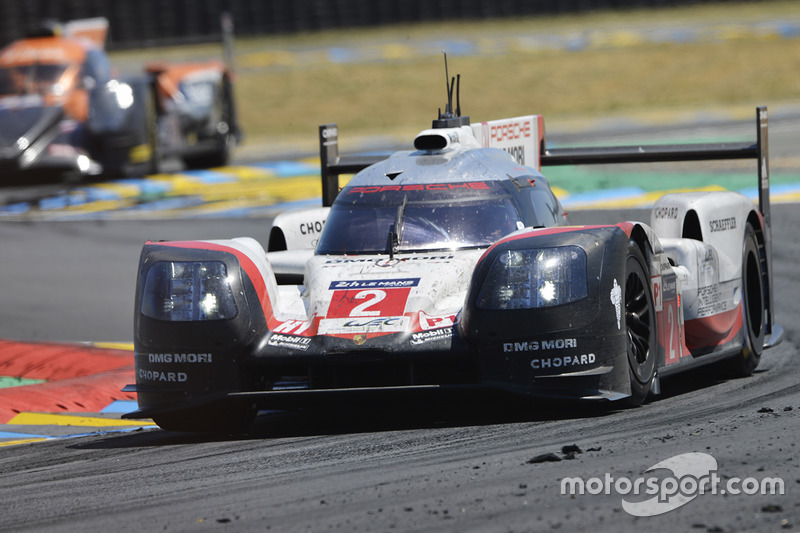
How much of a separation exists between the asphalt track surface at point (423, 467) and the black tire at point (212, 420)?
95 millimetres

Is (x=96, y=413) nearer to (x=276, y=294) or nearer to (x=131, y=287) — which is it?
(x=276, y=294)

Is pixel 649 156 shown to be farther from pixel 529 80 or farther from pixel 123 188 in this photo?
pixel 529 80

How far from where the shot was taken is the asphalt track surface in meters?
4.11

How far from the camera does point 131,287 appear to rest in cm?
1166

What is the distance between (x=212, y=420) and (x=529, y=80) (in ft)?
83.8

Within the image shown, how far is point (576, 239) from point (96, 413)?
3135 millimetres

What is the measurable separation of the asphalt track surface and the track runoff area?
859 mm

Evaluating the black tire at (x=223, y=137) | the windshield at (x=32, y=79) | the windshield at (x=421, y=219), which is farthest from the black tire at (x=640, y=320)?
the black tire at (x=223, y=137)

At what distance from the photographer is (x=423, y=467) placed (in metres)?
4.91

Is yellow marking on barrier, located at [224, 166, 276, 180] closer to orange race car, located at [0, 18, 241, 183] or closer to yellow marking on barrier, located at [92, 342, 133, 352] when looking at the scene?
orange race car, located at [0, 18, 241, 183]

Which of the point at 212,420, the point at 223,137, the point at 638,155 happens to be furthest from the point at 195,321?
the point at 223,137

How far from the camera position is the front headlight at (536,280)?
229 inches

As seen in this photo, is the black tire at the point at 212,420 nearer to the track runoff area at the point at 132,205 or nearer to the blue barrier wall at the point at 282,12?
the track runoff area at the point at 132,205

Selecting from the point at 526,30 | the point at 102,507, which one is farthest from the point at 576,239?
the point at 526,30
